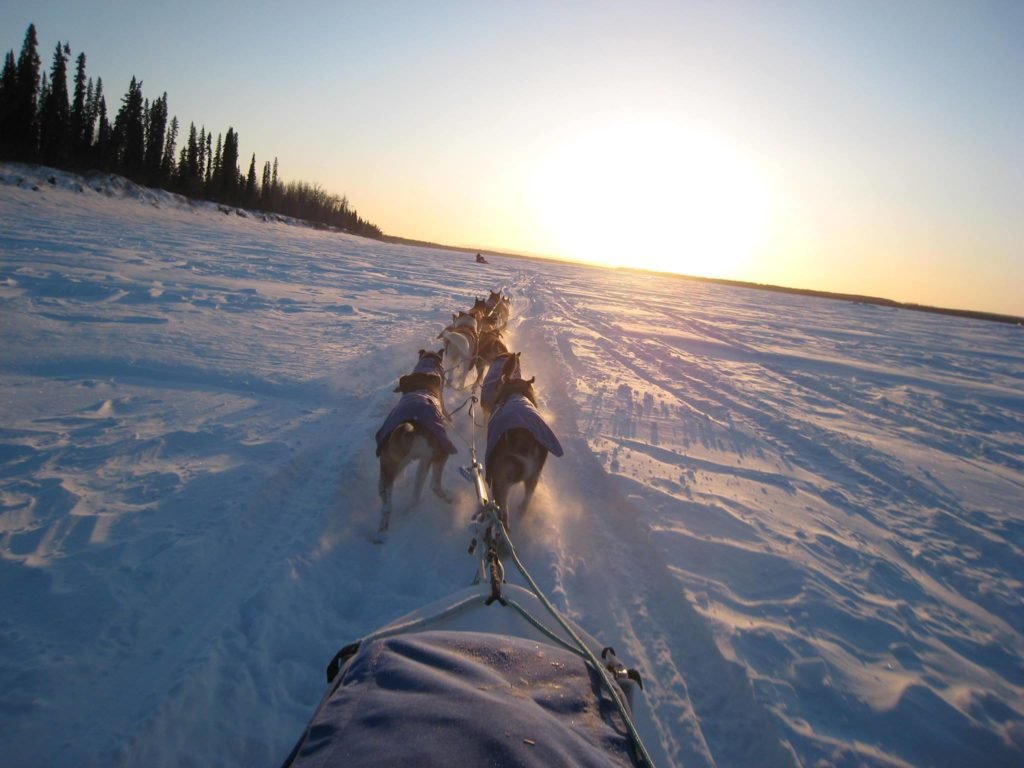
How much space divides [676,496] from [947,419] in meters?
6.91

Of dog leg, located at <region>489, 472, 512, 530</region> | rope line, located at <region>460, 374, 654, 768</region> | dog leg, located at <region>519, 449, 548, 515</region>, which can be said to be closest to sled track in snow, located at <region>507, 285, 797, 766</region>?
dog leg, located at <region>519, 449, 548, 515</region>

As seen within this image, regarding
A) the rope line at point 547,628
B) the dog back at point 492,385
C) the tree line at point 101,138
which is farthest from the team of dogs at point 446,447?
the tree line at point 101,138

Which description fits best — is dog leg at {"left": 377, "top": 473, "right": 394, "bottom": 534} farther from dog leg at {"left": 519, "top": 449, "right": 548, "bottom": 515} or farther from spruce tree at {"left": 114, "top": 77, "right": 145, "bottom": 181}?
spruce tree at {"left": 114, "top": 77, "right": 145, "bottom": 181}

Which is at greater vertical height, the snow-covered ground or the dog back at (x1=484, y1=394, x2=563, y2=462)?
the dog back at (x1=484, y1=394, x2=563, y2=462)

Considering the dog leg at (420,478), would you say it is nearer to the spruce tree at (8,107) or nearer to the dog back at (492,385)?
the dog back at (492,385)

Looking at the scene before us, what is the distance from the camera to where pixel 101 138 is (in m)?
42.9

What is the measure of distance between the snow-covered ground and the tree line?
40.8m

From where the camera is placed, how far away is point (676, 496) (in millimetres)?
4578

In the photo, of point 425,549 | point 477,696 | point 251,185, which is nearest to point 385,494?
point 425,549

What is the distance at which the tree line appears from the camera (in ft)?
115

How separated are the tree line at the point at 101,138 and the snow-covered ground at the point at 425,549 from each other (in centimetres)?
4080

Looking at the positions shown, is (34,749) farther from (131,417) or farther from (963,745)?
(963,745)

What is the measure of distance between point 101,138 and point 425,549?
58.0 metres

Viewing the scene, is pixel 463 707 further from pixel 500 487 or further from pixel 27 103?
pixel 27 103
